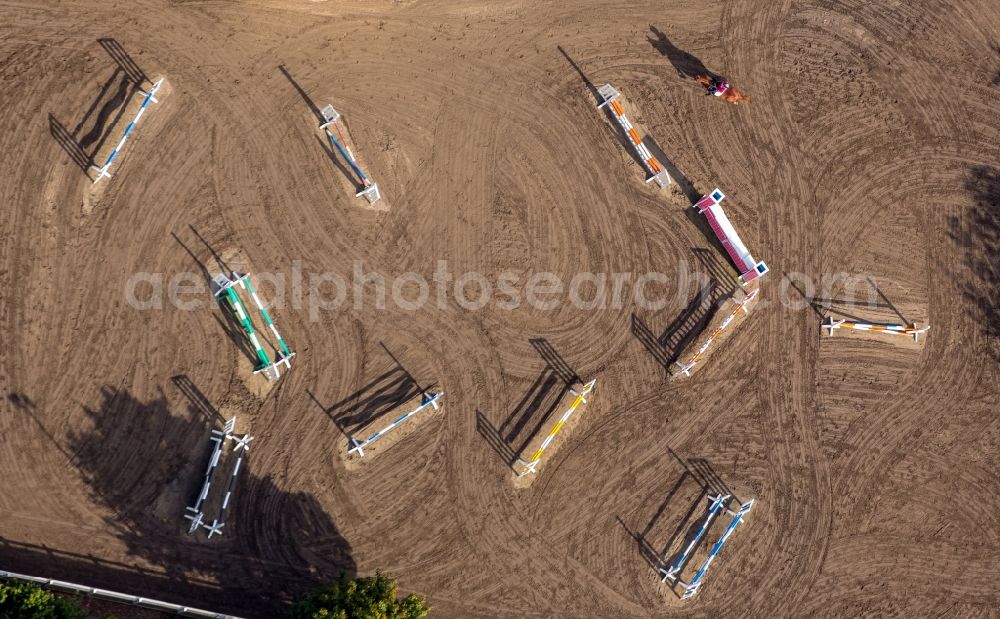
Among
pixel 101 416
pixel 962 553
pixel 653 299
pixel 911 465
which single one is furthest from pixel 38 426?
pixel 962 553

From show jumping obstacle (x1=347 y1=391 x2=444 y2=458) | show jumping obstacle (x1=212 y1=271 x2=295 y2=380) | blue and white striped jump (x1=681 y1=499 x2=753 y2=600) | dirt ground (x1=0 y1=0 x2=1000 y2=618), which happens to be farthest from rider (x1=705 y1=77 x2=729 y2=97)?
show jumping obstacle (x1=212 y1=271 x2=295 y2=380)

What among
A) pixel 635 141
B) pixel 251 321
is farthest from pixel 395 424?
pixel 635 141

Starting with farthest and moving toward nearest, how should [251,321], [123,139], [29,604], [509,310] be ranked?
[509,310], [251,321], [123,139], [29,604]

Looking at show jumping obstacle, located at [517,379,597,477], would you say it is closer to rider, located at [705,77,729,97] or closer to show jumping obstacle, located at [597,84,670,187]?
show jumping obstacle, located at [597,84,670,187]

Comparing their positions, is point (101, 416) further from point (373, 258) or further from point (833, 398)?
point (833, 398)

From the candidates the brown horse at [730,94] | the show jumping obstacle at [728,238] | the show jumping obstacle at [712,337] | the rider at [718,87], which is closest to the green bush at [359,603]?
the show jumping obstacle at [712,337]

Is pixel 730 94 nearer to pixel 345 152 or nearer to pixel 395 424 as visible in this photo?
pixel 345 152
